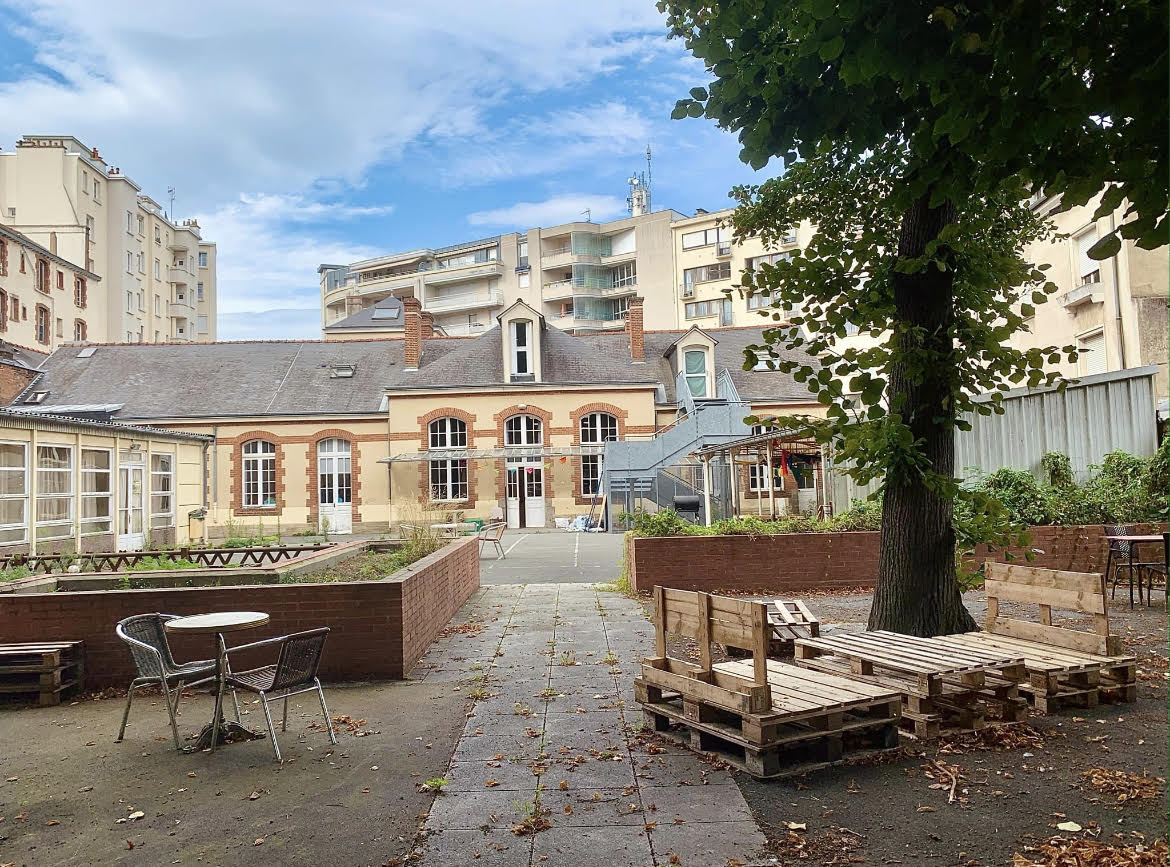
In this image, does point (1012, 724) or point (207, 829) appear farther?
point (1012, 724)

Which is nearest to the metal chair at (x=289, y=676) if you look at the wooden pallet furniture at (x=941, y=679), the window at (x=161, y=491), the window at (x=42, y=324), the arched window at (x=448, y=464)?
the wooden pallet furniture at (x=941, y=679)

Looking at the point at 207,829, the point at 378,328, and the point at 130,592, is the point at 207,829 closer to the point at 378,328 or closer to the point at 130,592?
the point at 130,592

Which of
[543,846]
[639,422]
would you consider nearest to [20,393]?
[639,422]

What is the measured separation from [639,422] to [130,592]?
24928mm

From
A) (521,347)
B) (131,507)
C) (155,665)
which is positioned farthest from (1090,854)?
(521,347)

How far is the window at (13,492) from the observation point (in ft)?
48.8

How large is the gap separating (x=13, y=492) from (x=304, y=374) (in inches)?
716

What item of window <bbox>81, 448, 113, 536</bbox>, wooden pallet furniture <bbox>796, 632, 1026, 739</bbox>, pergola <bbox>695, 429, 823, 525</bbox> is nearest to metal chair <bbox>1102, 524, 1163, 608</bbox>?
pergola <bbox>695, 429, 823, 525</bbox>

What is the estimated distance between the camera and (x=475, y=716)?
6266 millimetres

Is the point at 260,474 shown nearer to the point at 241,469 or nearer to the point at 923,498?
the point at 241,469

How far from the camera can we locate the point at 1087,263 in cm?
2112

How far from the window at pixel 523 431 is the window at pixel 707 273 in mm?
26389

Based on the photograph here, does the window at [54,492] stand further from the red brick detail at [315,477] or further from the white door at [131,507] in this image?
the red brick detail at [315,477]

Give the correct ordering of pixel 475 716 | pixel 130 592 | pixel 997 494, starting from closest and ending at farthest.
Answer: pixel 475 716 → pixel 130 592 → pixel 997 494
